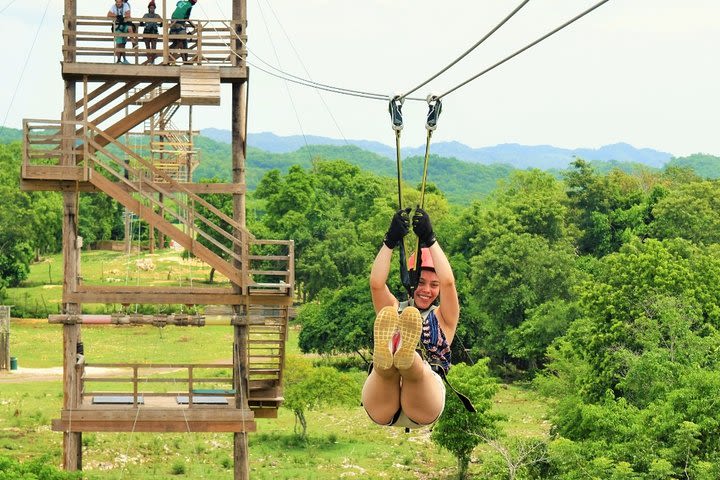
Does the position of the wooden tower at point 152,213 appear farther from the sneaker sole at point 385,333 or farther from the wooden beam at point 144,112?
the sneaker sole at point 385,333

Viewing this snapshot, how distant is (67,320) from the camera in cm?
2447

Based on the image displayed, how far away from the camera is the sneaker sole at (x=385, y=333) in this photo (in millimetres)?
13281

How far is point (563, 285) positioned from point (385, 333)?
48.3 metres

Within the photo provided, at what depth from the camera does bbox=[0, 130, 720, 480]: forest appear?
32.8m

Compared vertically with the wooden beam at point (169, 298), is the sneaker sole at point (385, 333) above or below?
above

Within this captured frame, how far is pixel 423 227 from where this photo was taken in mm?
13914

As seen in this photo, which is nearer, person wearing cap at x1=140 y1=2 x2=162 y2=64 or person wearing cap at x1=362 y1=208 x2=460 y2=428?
person wearing cap at x1=362 y1=208 x2=460 y2=428

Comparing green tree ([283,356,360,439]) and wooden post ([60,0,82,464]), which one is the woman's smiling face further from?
green tree ([283,356,360,439])

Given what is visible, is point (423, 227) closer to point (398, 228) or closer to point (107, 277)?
point (398, 228)

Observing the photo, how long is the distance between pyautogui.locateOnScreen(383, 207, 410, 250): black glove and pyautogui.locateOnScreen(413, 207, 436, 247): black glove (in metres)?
0.08

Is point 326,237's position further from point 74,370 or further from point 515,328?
point 74,370

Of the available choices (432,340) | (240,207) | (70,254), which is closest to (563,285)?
(240,207)

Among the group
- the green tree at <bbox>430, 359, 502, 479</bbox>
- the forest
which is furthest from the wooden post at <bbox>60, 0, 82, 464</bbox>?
the green tree at <bbox>430, 359, 502, 479</bbox>

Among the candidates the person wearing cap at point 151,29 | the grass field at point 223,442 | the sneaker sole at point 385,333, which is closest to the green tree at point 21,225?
the grass field at point 223,442
